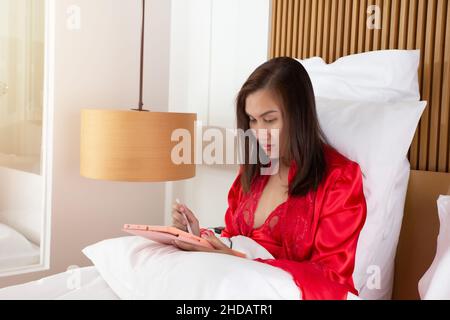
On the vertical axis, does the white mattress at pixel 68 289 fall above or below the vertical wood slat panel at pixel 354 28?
below

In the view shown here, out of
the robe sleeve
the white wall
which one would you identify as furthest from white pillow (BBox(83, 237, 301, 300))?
the white wall

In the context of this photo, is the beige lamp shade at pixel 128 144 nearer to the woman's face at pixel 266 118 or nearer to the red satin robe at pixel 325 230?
the woman's face at pixel 266 118

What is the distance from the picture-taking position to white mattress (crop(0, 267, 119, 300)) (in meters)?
1.37

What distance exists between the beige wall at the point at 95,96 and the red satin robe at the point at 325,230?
1.26 meters

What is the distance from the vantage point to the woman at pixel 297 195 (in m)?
1.38

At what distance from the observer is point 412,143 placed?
5.50ft

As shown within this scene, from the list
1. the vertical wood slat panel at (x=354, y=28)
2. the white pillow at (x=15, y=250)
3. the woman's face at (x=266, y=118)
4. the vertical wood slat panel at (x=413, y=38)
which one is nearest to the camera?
the woman's face at (x=266, y=118)

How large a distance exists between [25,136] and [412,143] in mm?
1694

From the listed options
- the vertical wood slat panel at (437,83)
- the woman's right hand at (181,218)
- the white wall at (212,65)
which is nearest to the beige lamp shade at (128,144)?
the white wall at (212,65)

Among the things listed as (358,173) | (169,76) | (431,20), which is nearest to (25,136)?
(169,76)

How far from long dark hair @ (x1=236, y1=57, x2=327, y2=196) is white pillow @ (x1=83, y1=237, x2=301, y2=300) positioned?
1.24 feet

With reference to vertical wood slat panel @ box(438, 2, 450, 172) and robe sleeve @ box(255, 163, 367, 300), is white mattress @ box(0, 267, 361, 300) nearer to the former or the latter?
robe sleeve @ box(255, 163, 367, 300)

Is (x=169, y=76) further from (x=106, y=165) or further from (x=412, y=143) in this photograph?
(x=412, y=143)

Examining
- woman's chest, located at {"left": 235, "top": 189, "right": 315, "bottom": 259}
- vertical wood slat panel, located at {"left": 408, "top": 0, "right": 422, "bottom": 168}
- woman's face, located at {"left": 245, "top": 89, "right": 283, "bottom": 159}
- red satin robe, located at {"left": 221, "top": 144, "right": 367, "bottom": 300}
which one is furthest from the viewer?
vertical wood slat panel, located at {"left": 408, "top": 0, "right": 422, "bottom": 168}
